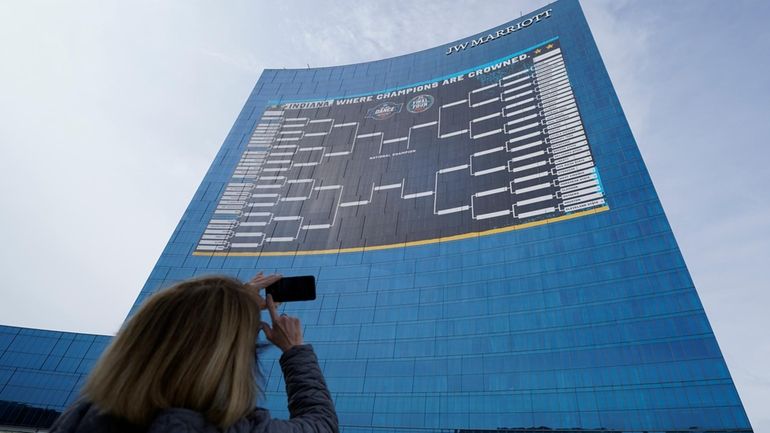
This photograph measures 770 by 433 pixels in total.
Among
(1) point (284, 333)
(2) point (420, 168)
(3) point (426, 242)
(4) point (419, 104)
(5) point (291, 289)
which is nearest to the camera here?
(1) point (284, 333)

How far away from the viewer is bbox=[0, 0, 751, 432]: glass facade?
79.1 ft

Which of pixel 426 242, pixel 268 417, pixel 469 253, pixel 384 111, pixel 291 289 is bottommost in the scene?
pixel 268 417

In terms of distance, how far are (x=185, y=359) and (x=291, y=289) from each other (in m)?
1.20

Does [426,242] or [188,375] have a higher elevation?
[426,242]

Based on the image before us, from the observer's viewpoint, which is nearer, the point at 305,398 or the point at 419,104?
the point at 305,398

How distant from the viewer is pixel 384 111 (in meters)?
46.8

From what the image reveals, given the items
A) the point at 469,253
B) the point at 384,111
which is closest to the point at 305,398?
the point at 469,253

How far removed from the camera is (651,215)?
2808 centimetres

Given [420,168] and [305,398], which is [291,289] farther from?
[420,168]

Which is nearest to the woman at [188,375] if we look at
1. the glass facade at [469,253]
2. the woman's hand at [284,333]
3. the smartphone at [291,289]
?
the woman's hand at [284,333]

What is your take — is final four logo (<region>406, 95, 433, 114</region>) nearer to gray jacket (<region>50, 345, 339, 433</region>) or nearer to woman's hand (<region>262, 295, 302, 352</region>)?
woman's hand (<region>262, 295, 302, 352</region>)

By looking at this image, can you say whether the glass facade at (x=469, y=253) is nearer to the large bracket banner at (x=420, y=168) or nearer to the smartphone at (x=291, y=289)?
the large bracket banner at (x=420, y=168)

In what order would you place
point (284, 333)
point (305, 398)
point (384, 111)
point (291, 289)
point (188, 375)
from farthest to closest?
1. point (384, 111)
2. point (291, 289)
3. point (284, 333)
4. point (305, 398)
5. point (188, 375)

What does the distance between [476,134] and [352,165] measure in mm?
13267
